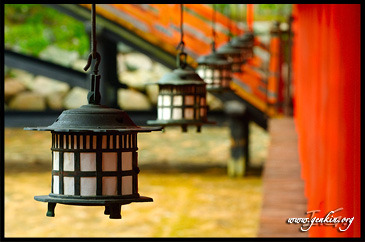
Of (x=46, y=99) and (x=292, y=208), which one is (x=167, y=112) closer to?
(x=292, y=208)

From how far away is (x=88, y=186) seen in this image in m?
3.54

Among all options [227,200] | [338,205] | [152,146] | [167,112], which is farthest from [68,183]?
[152,146]

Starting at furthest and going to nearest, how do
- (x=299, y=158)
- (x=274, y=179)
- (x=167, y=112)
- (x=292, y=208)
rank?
(x=299, y=158)
(x=274, y=179)
(x=292, y=208)
(x=167, y=112)

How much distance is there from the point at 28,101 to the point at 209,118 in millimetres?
6953

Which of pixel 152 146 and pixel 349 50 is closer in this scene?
pixel 349 50

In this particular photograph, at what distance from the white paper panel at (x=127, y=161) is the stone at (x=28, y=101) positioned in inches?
738

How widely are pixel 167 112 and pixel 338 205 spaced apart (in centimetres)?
239

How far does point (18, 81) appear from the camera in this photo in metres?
23.3

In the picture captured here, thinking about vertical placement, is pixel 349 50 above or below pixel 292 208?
above

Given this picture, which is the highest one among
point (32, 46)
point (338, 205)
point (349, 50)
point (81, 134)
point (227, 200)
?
point (32, 46)

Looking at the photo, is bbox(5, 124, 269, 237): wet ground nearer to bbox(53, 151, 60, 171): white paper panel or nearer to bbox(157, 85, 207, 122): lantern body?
bbox(157, 85, 207, 122): lantern body

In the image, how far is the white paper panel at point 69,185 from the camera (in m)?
3.56

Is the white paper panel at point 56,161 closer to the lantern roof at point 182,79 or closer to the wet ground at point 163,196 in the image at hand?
the lantern roof at point 182,79

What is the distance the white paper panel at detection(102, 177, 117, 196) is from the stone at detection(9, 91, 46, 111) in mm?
18831
